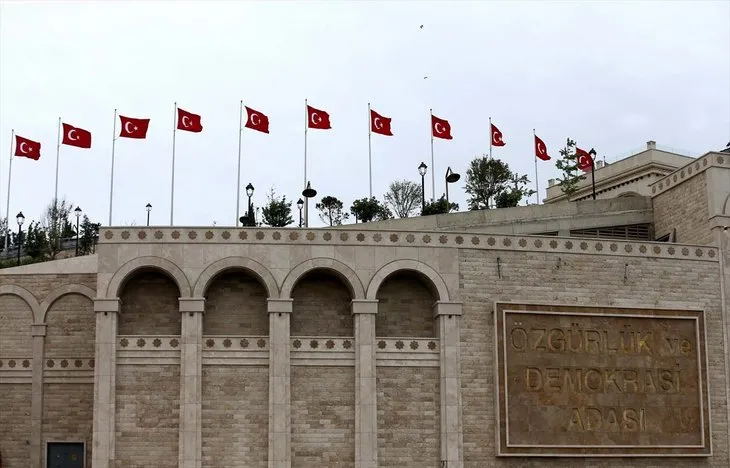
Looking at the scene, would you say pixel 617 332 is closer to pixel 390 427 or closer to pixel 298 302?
pixel 390 427

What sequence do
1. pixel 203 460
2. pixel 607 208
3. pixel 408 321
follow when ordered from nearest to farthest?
pixel 203 460
pixel 408 321
pixel 607 208

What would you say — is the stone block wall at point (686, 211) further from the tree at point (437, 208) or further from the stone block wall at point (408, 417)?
the tree at point (437, 208)

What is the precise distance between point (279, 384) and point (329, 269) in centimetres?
378

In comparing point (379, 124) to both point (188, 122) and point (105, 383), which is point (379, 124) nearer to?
point (188, 122)

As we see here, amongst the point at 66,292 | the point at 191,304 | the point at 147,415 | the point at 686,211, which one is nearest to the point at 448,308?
the point at 191,304

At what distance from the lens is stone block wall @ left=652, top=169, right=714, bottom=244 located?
122 ft

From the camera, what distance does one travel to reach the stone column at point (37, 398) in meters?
35.1

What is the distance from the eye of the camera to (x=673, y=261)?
117ft

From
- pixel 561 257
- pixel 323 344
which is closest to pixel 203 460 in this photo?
pixel 323 344

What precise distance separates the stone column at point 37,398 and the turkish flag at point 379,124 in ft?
47.6

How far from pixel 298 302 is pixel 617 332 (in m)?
10.1

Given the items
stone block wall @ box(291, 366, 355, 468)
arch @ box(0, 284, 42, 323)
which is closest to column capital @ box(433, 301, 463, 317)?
stone block wall @ box(291, 366, 355, 468)

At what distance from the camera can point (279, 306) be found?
32406 mm

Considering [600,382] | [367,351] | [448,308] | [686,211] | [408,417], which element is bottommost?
[408,417]
